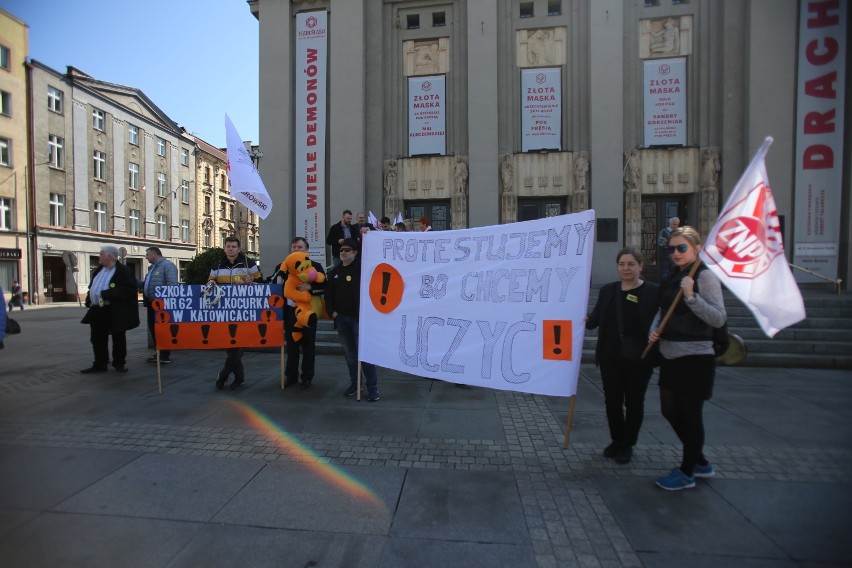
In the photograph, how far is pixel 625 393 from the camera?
3.79 meters

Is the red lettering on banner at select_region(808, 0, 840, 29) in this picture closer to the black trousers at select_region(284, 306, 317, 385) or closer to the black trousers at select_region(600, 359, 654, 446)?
the black trousers at select_region(600, 359, 654, 446)

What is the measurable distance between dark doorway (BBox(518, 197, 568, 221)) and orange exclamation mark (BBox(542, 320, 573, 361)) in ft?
35.7

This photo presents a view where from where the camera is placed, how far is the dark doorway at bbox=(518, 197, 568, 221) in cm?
1444

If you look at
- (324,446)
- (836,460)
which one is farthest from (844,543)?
(324,446)

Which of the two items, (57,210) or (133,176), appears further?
(133,176)

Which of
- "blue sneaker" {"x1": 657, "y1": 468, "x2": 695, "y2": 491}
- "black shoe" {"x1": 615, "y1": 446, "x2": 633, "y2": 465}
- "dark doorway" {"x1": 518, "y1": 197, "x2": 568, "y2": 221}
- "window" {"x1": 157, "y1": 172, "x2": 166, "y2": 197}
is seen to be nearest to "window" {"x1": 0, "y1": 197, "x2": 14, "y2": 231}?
"window" {"x1": 157, "y1": 172, "x2": 166, "y2": 197}

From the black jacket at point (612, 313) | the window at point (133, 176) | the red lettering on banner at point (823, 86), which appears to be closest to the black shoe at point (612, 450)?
the black jacket at point (612, 313)

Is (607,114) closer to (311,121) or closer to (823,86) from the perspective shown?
(823,86)

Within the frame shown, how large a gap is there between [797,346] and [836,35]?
31.6ft

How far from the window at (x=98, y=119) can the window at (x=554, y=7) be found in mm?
36937

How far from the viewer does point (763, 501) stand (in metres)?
3.13

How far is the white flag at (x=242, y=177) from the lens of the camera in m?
6.32

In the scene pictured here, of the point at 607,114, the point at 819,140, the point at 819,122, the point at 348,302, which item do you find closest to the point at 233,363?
the point at 348,302

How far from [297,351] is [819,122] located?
1481 centimetres
